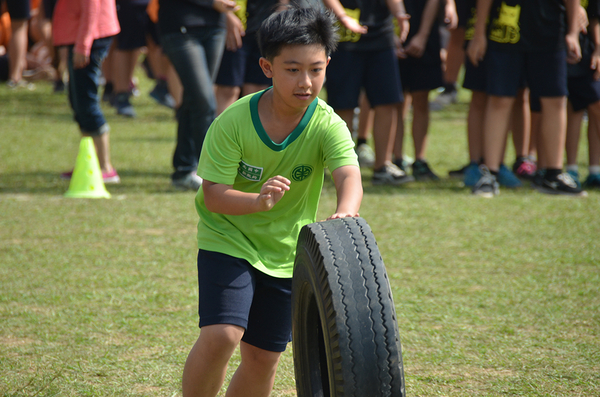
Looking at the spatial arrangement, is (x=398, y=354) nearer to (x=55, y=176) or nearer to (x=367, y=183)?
(x=367, y=183)

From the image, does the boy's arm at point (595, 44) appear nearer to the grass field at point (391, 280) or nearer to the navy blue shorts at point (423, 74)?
the grass field at point (391, 280)

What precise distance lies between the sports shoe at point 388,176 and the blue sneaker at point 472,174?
0.57m

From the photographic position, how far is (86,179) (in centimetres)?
578

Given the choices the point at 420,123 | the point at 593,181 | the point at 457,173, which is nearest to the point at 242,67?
the point at 420,123

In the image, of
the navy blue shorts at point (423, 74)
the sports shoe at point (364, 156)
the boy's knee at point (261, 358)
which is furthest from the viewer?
the sports shoe at point (364, 156)

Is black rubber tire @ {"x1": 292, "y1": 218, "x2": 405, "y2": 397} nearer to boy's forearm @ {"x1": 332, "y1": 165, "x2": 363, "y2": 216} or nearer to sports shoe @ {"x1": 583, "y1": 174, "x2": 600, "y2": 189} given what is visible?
boy's forearm @ {"x1": 332, "y1": 165, "x2": 363, "y2": 216}

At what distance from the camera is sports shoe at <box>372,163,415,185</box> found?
652 cm

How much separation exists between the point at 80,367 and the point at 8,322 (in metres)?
0.66

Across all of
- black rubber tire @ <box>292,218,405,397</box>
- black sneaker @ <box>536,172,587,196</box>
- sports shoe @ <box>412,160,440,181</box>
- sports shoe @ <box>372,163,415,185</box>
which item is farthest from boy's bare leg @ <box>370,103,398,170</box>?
black rubber tire @ <box>292,218,405,397</box>

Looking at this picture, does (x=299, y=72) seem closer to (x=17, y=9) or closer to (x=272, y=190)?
(x=272, y=190)

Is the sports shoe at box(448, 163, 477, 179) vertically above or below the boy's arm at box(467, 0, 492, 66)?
below

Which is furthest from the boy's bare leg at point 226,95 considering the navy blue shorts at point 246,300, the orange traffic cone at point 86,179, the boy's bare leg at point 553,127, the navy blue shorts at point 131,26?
the navy blue shorts at point 246,300

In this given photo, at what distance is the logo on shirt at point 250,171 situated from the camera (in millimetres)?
2396

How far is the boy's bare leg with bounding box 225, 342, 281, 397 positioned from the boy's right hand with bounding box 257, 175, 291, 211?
62cm
